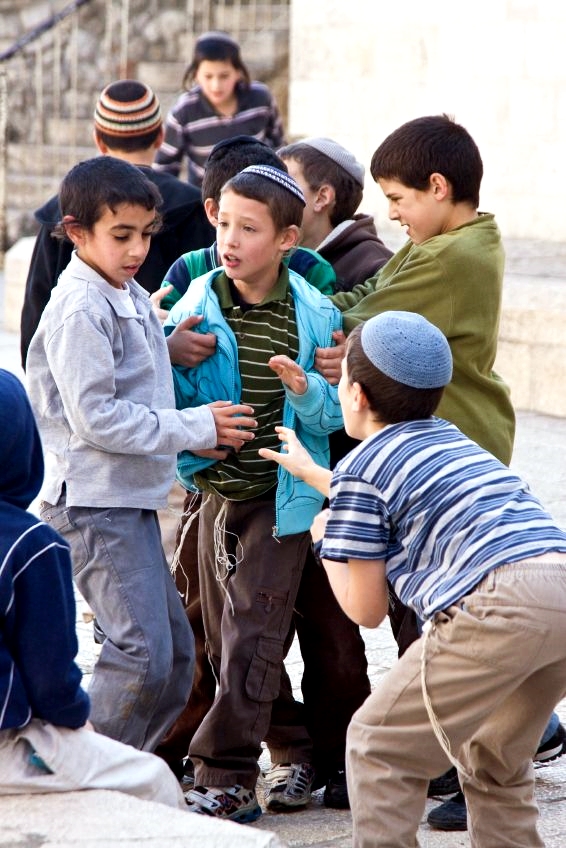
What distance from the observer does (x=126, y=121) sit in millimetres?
4914

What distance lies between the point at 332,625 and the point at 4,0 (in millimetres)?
15724

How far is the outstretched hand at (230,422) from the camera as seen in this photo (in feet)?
11.0

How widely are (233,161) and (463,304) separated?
717mm

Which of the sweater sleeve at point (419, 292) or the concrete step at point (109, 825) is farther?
the sweater sleeve at point (419, 292)

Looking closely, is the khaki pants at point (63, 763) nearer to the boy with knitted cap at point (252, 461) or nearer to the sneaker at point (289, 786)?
the boy with knitted cap at point (252, 461)

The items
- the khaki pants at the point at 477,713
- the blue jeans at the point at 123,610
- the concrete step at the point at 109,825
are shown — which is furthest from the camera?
the blue jeans at the point at 123,610

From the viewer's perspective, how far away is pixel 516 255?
9195mm

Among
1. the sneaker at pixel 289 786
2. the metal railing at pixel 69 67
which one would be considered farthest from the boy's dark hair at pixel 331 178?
the metal railing at pixel 69 67

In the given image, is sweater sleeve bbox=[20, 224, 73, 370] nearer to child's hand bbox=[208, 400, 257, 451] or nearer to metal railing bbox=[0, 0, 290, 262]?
child's hand bbox=[208, 400, 257, 451]

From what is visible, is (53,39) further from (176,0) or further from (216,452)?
(216,452)

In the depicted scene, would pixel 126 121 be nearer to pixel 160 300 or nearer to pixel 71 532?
pixel 160 300

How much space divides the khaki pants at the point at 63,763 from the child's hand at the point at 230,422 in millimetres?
884

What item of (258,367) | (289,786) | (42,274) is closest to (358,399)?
(258,367)

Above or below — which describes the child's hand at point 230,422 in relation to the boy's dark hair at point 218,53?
below
